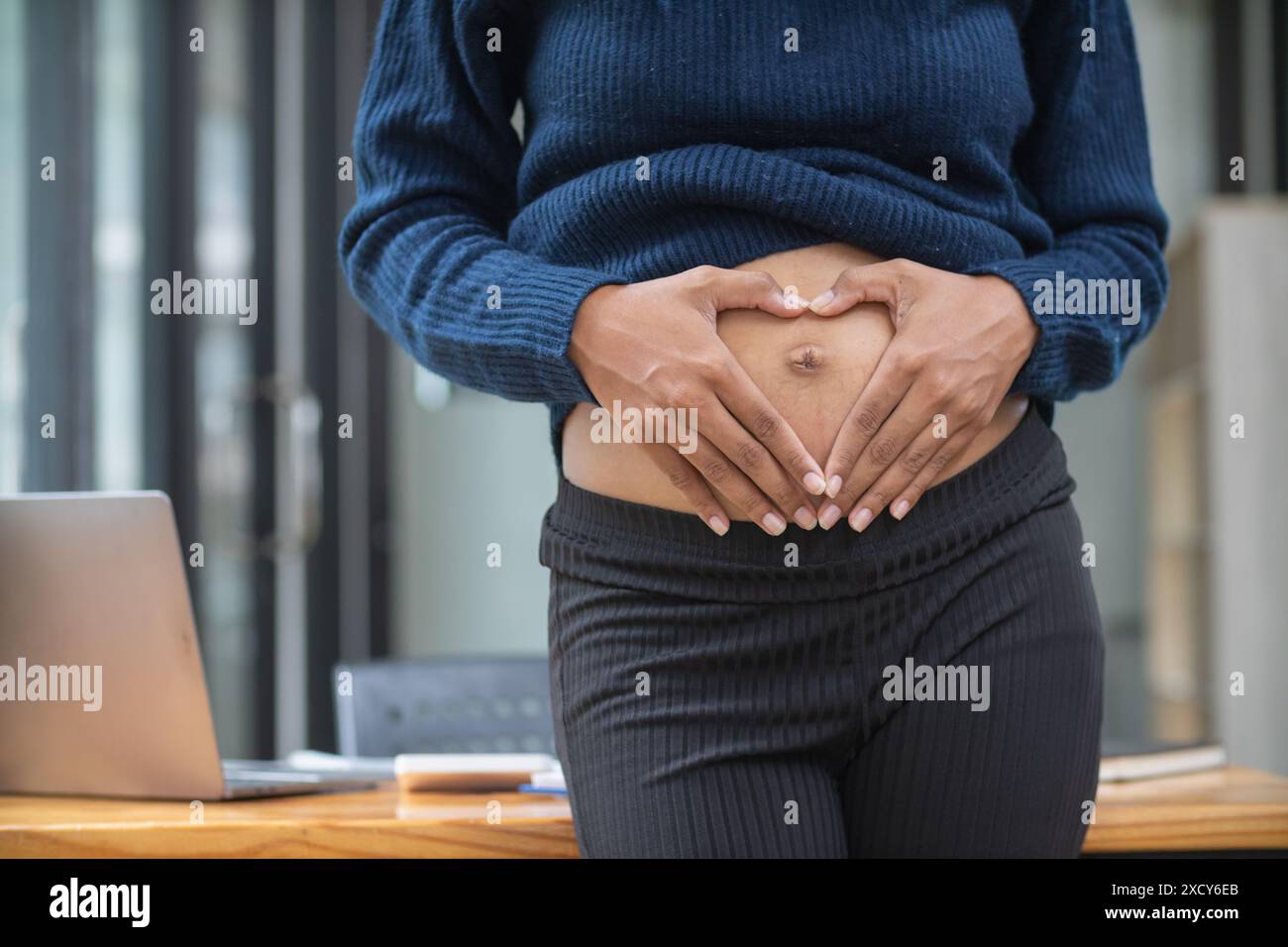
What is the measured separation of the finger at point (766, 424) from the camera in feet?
2.45

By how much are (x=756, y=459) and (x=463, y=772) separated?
21.5 inches

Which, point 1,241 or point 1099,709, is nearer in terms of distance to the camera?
point 1099,709

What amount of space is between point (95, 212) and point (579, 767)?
2449mm

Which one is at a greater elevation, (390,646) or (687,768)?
(687,768)

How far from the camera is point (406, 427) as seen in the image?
4.01 metres

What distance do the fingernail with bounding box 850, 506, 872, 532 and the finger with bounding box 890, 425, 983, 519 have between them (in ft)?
0.06

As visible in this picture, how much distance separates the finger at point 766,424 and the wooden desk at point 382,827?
38 centimetres

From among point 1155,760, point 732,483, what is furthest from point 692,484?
point 1155,760

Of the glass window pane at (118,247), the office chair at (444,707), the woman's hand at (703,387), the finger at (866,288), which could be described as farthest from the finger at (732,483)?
the glass window pane at (118,247)

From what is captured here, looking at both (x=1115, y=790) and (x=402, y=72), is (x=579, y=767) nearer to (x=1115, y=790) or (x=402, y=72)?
(x=402, y=72)
